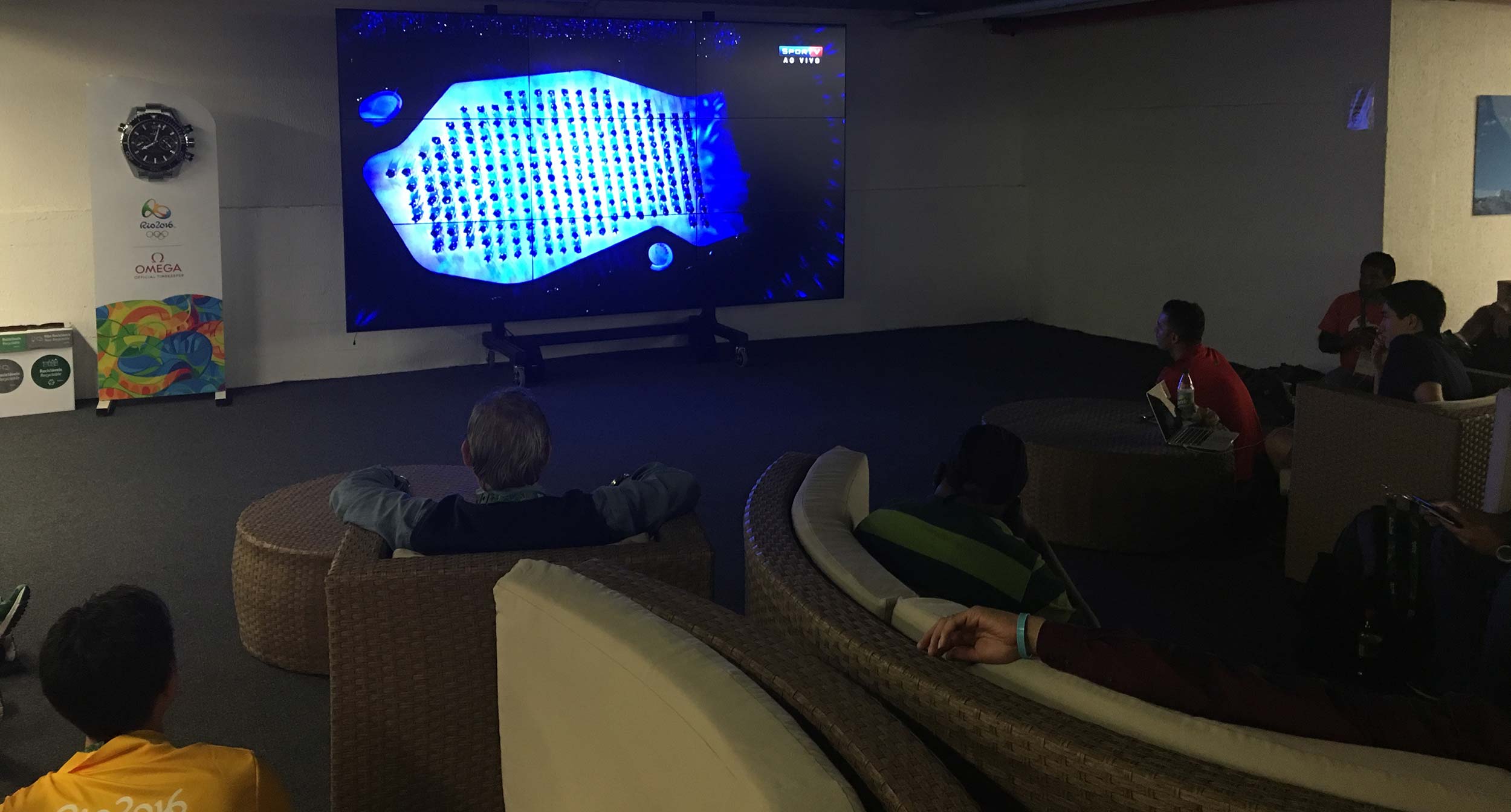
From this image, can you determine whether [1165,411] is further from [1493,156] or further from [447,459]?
[1493,156]

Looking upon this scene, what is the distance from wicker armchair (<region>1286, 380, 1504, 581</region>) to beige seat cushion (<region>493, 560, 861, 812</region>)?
2667 mm

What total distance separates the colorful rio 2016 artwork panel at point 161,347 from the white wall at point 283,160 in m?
0.48

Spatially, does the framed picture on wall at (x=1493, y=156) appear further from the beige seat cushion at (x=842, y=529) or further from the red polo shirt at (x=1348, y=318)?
the beige seat cushion at (x=842, y=529)

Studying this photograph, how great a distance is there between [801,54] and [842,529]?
20.1 feet

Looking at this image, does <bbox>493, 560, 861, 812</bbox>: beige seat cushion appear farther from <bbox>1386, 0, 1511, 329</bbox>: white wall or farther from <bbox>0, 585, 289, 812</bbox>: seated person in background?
<bbox>1386, 0, 1511, 329</bbox>: white wall

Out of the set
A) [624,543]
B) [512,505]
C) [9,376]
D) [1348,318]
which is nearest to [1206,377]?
[1348,318]

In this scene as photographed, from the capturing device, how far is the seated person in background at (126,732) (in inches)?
63.6

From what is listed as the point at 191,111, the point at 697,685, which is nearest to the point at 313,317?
the point at 191,111

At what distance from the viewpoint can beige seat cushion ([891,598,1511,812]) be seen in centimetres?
127

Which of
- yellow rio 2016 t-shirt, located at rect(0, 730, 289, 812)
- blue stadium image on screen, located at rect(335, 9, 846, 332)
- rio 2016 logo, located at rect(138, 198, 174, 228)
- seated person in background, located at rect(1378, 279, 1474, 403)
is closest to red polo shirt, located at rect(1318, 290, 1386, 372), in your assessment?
seated person in background, located at rect(1378, 279, 1474, 403)

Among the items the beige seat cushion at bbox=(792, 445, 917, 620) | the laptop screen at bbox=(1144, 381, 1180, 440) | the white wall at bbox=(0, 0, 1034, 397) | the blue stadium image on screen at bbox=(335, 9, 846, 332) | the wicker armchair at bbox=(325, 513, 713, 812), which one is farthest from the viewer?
the blue stadium image on screen at bbox=(335, 9, 846, 332)

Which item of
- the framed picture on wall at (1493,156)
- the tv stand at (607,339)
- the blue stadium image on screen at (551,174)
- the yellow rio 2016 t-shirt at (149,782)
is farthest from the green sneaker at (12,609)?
→ the framed picture on wall at (1493,156)

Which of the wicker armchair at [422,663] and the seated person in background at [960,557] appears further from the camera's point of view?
the wicker armchair at [422,663]

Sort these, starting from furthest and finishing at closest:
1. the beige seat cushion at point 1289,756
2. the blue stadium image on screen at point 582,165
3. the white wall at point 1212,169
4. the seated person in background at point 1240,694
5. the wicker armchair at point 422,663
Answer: the white wall at point 1212,169 → the blue stadium image on screen at point 582,165 → the wicker armchair at point 422,663 → the seated person in background at point 1240,694 → the beige seat cushion at point 1289,756
